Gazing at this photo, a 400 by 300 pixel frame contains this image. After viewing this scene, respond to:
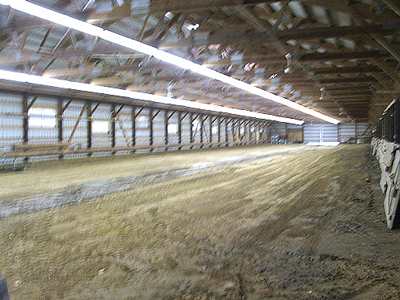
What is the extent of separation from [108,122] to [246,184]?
1512 cm

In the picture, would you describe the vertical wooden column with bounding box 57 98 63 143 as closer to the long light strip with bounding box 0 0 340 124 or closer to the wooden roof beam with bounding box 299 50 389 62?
the long light strip with bounding box 0 0 340 124

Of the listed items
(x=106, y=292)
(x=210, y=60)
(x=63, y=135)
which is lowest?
(x=106, y=292)

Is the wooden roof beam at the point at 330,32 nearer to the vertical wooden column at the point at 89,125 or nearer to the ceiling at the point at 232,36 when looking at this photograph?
the ceiling at the point at 232,36

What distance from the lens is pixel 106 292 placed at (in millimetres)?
3336

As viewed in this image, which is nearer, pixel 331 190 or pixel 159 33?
pixel 331 190

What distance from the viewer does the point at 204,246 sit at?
4.55m

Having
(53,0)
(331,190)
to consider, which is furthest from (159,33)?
(331,190)

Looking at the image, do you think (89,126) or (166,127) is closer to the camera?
(89,126)

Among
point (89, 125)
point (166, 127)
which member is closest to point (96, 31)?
point (89, 125)

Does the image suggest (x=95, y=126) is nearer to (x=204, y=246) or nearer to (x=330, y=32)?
(x=330, y=32)

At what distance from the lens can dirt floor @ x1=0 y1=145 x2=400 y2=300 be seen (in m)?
3.34

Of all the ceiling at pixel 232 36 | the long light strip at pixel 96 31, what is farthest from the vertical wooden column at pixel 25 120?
the long light strip at pixel 96 31

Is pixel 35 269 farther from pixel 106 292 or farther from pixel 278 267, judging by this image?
pixel 278 267

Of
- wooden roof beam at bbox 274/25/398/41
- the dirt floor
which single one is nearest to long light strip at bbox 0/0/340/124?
wooden roof beam at bbox 274/25/398/41
